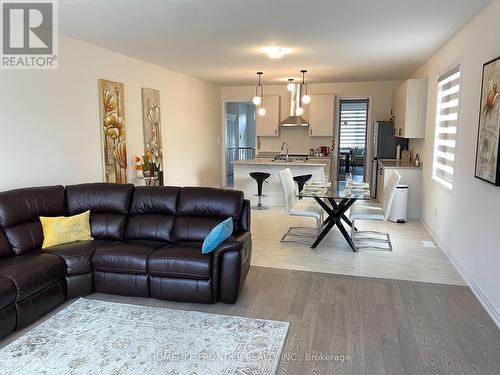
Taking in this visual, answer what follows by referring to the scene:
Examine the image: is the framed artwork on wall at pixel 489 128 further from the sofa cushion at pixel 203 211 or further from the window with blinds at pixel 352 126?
the window with blinds at pixel 352 126

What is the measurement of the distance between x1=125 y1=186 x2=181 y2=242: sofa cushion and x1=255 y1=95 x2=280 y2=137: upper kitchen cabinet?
18.2ft

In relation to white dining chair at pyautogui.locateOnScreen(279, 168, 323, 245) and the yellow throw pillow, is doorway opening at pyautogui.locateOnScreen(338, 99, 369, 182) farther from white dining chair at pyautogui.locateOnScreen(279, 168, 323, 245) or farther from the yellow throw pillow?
the yellow throw pillow

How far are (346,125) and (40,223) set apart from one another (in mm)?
8081

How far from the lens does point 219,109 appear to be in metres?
9.48

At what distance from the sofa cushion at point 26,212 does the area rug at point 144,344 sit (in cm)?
75

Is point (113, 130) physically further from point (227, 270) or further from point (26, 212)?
point (227, 270)

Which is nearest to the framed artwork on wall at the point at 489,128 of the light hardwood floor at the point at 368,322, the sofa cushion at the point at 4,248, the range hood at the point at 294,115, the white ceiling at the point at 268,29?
the white ceiling at the point at 268,29

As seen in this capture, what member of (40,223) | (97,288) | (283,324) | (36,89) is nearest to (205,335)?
(283,324)

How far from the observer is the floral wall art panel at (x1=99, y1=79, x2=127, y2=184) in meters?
4.98

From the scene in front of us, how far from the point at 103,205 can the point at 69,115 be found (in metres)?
1.37

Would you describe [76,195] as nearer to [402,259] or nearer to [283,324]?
[283,324]

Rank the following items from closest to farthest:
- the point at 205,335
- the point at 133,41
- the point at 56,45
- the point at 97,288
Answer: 1. the point at 205,335
2. the point at 97,288
3. the point at 56,45
4. the point at 133,41

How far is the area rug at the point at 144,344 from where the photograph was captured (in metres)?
2.32

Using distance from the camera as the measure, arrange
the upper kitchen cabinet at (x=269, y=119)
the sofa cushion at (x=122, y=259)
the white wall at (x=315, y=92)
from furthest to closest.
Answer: the upper kitchen cabinet at (x=269, y=119) < the white wall at (x=315, y=92) < the sofa cushion at (x=122, y=259)
